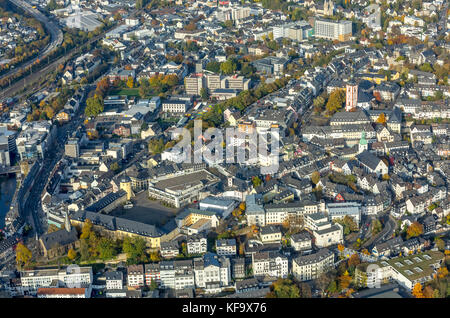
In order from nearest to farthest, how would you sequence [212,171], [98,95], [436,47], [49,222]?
1. [49,222]
2. [212,171]
3. [98,95]
4. [436,47]

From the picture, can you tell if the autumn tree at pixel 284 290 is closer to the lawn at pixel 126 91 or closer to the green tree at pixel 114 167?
the green tree at pixel 114 167

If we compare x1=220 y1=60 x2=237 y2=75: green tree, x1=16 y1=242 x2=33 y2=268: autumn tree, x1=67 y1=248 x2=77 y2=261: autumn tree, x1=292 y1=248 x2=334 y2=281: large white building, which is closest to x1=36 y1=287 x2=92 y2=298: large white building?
x1=67 y1=248 x2=77 y2=261: autumn tree

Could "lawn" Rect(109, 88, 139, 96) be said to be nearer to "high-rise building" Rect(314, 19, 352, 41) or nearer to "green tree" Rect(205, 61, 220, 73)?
"green tree" Rect(205, 61, 220, 73)

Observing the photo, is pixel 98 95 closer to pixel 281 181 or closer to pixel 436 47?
pixel 281 181

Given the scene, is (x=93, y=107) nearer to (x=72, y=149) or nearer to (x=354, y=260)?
(x=72, y=149)

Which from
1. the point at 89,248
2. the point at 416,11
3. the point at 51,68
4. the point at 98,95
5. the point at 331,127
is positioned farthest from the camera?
the point at 416,11

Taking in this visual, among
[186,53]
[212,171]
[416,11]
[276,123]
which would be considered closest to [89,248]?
[212,171]

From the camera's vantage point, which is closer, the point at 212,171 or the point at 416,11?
the point at 212,171
